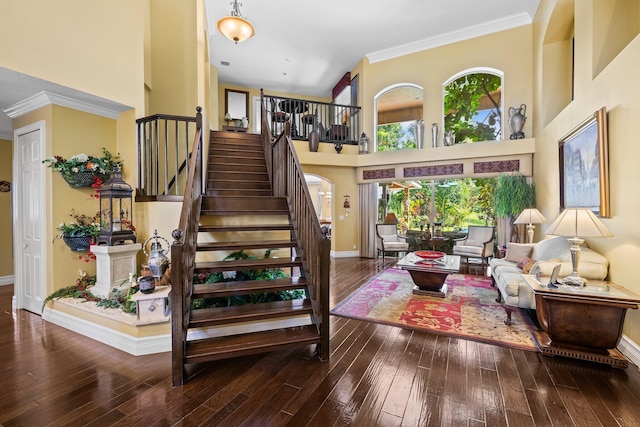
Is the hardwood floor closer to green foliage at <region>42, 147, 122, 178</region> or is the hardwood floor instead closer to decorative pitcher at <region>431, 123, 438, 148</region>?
green foliage at <region>42, 147, 122, 178</region>

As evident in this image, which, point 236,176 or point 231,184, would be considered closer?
point 231,184

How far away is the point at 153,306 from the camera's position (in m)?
2.87

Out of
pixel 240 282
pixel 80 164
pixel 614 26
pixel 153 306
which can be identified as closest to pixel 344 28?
pixel 614 26

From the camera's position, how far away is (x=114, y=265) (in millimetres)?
3521

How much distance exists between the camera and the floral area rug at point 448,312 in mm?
3225

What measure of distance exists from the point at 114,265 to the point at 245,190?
6.60ft

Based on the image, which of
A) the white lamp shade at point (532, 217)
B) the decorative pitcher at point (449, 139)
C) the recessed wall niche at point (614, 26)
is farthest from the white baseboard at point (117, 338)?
the decorative pitcher at point (449, 139)

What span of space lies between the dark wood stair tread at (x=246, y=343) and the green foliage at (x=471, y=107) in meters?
6.36

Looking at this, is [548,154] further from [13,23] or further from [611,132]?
[13,23]

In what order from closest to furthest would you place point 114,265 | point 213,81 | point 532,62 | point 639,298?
point 639,298 < point 114,265 < point 532,62 < point 213,81

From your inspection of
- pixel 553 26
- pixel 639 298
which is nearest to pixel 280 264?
pixel 639 298

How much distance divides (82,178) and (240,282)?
264cm

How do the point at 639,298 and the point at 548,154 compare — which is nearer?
the point at 639,298

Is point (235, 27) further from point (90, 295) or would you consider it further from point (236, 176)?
point (90, 295)
